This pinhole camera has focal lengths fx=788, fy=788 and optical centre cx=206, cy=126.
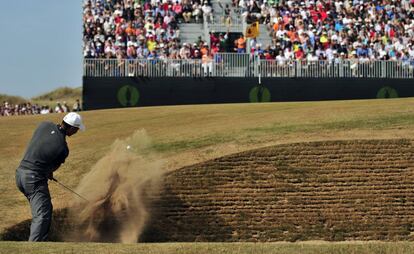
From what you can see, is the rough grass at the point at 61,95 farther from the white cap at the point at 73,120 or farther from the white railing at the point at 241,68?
the white cap at the point at 73,120

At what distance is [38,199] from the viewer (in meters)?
12.7

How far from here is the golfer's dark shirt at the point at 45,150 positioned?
42.0 feet

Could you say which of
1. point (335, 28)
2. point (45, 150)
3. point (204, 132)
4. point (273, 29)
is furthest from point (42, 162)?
point (335, 28)

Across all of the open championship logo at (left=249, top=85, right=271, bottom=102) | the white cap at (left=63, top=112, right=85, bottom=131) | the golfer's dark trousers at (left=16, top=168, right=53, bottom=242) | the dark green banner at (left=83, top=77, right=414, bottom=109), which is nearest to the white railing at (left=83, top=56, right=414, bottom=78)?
the dark green banner at (left=83, top=77, right=414, bottom=109)

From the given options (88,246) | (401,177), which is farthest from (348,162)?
(88,246)

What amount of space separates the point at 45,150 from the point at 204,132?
920 centimetres

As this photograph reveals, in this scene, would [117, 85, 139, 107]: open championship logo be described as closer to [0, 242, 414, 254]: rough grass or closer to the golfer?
the golfer

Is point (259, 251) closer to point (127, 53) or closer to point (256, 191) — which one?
point (256, 191)

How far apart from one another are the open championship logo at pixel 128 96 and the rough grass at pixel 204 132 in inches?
349

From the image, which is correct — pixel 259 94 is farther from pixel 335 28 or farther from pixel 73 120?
pixel 73 120

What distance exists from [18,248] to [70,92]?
66.4 m

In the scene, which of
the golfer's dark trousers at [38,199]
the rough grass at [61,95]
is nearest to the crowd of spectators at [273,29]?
the golfer's dark trousers at [38,199]

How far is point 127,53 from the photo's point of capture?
38.1 m

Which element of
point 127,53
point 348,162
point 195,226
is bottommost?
point 195,226
